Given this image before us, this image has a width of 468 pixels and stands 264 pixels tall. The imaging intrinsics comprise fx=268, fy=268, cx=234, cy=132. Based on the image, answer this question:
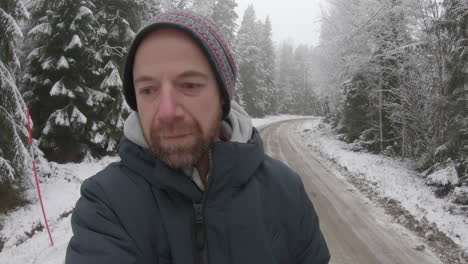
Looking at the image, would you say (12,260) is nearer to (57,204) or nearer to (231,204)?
(57,204)

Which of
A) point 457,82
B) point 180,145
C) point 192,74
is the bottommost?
point 180,145

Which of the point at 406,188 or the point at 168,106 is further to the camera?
the point at 406,188

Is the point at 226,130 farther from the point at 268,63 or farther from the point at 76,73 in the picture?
the point at 268,63

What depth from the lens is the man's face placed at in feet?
3.84

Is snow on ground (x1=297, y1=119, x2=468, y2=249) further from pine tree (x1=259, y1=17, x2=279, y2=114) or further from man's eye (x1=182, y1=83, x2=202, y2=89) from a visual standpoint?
pine tree (x1=259, y1=17, x2=279, y2=114)

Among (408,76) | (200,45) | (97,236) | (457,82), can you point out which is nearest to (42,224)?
(97,236)

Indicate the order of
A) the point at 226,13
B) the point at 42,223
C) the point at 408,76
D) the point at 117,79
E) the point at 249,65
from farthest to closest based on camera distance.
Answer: the point at 249,65
the point at 226,13
the point at 408,76
the point at 117,79
the point at 42,223

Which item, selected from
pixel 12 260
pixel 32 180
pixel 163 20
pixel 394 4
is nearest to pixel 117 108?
pixel 32 180

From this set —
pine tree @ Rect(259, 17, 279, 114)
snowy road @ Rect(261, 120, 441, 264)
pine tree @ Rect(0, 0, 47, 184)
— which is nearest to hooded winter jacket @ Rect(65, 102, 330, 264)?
snowy road @ Rect(261, 120, 441, 264)

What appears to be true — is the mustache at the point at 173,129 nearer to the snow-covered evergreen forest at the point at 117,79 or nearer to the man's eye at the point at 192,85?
the man's eye at the point at 192,85

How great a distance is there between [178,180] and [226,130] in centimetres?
49

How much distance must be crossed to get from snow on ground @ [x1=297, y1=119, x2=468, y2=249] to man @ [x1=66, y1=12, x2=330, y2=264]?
5763 mm

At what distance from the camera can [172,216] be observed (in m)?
1.13

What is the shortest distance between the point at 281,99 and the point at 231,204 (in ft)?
183
